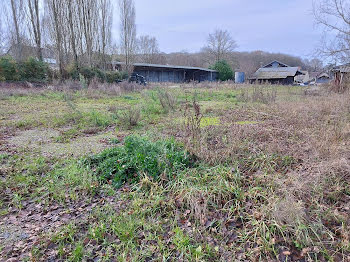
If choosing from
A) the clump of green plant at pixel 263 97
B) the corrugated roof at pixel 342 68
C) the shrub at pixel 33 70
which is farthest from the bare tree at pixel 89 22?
the corrugated roof at pixel 342 68

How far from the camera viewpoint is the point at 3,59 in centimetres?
1563

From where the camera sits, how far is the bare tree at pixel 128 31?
21609mm

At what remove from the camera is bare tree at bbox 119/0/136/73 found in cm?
2161

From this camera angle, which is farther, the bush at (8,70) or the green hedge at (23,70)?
the green hedge at (23,70)

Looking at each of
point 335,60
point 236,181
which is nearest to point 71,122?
point 236,181

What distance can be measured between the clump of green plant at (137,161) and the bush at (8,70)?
16.2 metres

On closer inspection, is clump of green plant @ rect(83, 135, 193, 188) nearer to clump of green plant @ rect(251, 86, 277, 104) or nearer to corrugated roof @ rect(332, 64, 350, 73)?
clump of green plant @ rect(251, 86, 277, 104)

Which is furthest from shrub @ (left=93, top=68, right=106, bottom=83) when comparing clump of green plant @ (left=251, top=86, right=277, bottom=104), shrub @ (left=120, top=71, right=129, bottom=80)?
clump of green plant @ (left=251, top=86, right=277, bottom=104)

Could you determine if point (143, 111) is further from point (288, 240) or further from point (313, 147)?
point (288, 240)

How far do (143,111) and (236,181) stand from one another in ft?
18.9

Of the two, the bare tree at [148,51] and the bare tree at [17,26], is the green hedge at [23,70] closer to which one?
the bare tree at [17,26]

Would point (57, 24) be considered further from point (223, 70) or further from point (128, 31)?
point (223, 70)

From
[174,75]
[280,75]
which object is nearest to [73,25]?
[174,75]

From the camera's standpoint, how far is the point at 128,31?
22.1m
